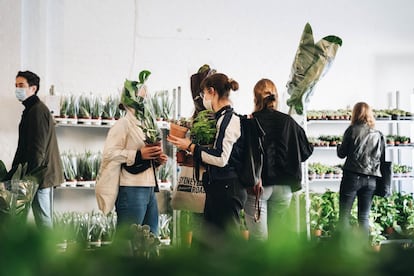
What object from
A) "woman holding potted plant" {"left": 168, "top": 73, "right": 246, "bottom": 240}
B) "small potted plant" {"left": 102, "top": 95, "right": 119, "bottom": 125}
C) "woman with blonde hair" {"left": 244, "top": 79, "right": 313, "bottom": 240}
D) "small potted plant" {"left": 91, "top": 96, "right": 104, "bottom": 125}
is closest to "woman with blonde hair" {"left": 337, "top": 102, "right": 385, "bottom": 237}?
"woman with blonde hair" {"left": 244, "top": 79, "right": 313, "bottom": 240}

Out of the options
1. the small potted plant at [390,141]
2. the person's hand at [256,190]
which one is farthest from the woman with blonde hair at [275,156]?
the small potted plant at [390,141]

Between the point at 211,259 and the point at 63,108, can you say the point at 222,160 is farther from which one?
the point at 211,259

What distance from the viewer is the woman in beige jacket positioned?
4.29m

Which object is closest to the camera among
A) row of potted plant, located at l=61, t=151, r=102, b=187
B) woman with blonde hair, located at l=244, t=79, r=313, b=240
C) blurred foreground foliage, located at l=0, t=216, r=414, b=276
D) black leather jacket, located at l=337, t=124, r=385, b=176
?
blurred foreground foliage, located at l=0, t=216, r=414, b=276

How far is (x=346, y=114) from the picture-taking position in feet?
25.6

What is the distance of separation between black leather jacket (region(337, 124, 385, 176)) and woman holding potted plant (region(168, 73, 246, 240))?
8.29ft

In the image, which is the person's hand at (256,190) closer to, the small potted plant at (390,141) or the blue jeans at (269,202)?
Result: the blue jeans at (269,202)

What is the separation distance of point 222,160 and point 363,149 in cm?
277

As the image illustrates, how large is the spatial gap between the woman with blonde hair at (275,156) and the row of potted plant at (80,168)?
234 cm

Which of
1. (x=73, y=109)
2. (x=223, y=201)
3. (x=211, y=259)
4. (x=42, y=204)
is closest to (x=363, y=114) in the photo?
(x=73, y=109)

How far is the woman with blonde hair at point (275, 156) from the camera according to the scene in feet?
14.3

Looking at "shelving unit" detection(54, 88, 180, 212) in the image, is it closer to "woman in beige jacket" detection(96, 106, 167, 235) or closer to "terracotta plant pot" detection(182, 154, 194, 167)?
"woman in beige jacket" detection(96, 106, 167, 235)

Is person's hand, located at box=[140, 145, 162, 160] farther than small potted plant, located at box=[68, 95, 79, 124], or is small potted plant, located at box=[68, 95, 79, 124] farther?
small potted plant, located at box=[68, 95, 79, 124]

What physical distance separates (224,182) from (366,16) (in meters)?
A: 5.61
